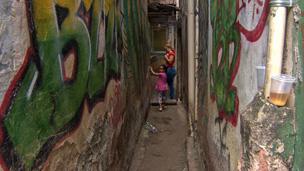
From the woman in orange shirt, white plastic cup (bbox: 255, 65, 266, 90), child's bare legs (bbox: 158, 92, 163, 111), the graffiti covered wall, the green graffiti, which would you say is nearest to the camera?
white plastic cup (bbox: 255, 65, 266, 90)

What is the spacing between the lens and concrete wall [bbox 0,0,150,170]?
A: 189cm

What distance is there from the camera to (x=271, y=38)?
1.94 meters

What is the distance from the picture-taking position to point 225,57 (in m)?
3.51

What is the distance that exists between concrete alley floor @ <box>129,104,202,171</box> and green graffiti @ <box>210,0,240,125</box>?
2083mm

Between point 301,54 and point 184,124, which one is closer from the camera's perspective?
point 301,54

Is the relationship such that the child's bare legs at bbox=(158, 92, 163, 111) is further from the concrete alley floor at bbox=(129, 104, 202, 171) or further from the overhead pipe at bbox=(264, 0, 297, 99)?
the overhead pipe at bbox=(264, 0, 297, 99)

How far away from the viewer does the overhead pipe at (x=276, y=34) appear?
6.23 feet

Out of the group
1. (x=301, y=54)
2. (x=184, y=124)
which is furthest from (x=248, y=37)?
(x=184, y=124)

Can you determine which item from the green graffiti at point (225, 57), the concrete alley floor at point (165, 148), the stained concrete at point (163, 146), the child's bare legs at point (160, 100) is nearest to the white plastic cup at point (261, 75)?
the green graffiti at point (225, 57)

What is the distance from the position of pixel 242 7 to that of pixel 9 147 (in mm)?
1763

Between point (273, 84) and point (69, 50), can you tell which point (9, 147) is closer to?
point (69, 50)

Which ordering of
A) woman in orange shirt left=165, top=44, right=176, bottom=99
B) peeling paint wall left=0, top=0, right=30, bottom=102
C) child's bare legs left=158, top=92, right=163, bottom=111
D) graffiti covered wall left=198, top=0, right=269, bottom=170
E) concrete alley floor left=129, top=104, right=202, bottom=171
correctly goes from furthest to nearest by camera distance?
woman in orange shirt left=165, top=44, right=176, bottom=99 < child's bare legs left=158, top=92, right=163, bottom=111 < concrete alley floor left=129, top=104, right=202, bottom=171 < graffiti covered wall left=198, top=0, right=269, bottom=170 < peeling paint wall left=0, top=0, right=30, bottom=102

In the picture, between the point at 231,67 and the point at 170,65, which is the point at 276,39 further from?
the point at 170,65

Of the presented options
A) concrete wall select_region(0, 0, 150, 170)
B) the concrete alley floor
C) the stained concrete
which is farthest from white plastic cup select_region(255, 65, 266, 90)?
the stained concrete
